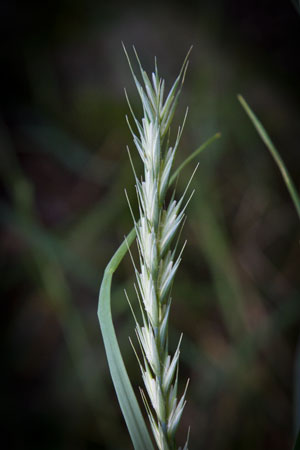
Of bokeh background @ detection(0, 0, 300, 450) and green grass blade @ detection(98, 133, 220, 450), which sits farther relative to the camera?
bokeh background @ detection(0, 0, 300, 450)

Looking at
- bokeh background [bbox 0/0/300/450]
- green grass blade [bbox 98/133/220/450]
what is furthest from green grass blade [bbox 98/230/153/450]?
bokeh background [bbox 0/0/300/450]

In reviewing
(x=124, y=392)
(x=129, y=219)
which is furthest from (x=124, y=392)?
(x=129, y=219)

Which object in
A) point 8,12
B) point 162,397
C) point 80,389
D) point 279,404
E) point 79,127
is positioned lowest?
point 279,404

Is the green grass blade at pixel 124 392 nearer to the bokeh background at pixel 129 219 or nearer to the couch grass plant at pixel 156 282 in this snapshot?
the couch grass plant at pixel 156 282

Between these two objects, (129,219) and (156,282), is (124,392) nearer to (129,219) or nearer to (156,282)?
(156,282)

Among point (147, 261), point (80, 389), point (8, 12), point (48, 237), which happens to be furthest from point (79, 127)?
point (147, 261)

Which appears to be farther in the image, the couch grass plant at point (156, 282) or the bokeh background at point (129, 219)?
the bokeh background at point (129, 219)

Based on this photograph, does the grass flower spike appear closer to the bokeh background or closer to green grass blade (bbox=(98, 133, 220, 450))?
green grass blade (bbox=(98, 133, 220, 450))

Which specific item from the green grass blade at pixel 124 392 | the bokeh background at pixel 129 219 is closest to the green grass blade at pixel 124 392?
the green grass blade at pixel 124 392

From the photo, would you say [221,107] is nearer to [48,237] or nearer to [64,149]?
[64,149]
